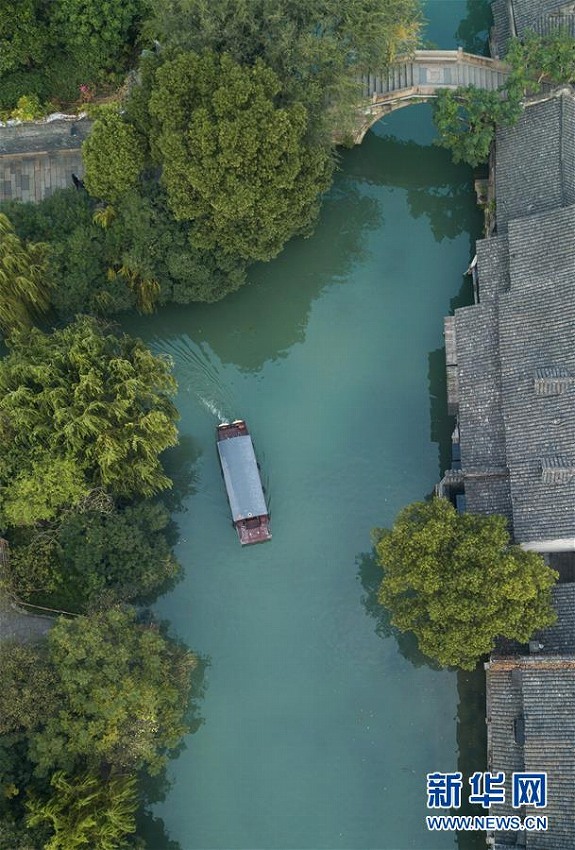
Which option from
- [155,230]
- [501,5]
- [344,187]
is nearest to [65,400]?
[155,230]

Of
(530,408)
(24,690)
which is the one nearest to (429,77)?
(530,408)

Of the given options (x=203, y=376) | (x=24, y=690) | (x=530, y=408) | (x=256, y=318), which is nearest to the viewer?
(x=24, y=690)

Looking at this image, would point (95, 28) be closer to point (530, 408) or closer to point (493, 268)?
point (493, 268)

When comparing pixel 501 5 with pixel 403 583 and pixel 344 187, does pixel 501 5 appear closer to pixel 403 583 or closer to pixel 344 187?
pixel 344 187

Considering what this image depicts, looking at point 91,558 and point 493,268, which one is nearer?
point 91,558

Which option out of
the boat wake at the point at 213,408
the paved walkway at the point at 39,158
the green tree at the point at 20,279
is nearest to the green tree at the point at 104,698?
the boat wake at the point at 213,408
